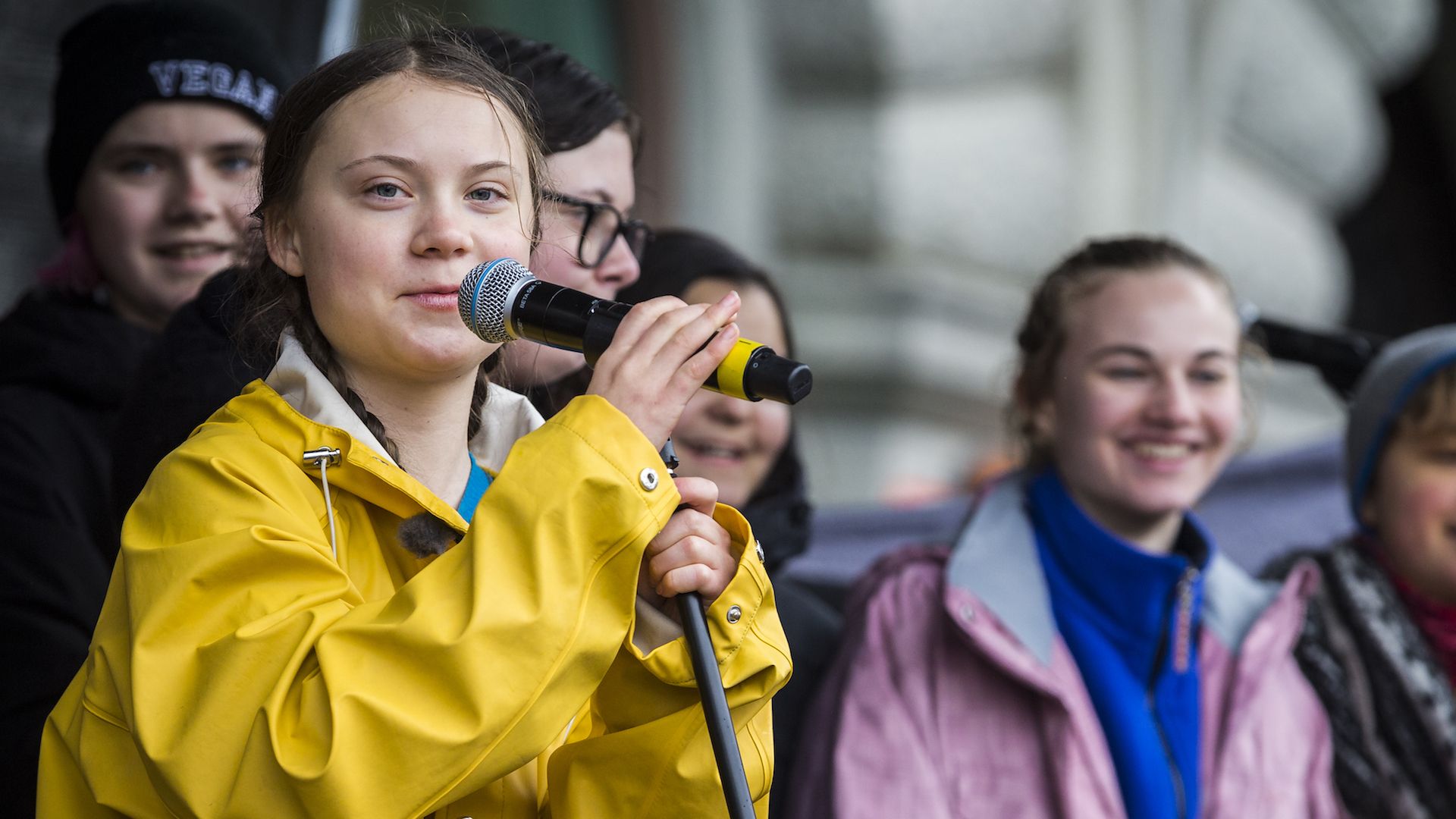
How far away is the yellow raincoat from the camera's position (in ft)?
3.16

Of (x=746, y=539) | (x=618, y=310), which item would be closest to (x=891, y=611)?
(x=746, y=539)

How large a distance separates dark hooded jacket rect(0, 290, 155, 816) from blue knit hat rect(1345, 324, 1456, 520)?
5.77 feet

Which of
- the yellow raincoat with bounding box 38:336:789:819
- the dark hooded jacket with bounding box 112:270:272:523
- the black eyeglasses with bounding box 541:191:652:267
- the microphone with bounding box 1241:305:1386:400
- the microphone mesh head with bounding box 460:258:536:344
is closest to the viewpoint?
the yellow raincoat with bounding box 38:336:789:819

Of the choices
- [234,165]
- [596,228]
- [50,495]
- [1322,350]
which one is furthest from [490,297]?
[1322,350]

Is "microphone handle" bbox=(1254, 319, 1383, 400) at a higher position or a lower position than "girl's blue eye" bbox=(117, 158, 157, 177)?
lower

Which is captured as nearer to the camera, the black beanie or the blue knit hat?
the black beanie

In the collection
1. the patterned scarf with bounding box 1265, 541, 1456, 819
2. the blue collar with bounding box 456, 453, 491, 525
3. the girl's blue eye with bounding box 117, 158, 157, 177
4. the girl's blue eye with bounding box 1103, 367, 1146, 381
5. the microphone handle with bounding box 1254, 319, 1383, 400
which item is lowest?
the patterned scarf with bounding box 1265, 541, 1456, 819

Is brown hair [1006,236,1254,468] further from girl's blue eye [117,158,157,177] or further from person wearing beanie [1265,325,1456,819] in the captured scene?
girl's blue eye [117,158,157,177]

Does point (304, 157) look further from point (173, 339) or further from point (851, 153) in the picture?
point (851, 153)

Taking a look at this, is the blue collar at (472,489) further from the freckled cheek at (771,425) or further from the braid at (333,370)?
the freckled cheek at (771,425)

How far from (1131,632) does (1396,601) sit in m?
0.46

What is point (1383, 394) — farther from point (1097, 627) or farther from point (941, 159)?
point (941, 159)

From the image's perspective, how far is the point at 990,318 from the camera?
13.2 feet

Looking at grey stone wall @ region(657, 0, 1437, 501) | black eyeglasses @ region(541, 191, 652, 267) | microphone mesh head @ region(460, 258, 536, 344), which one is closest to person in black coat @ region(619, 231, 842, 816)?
black eyeglasses @ region(541, 191, 652, 267)
